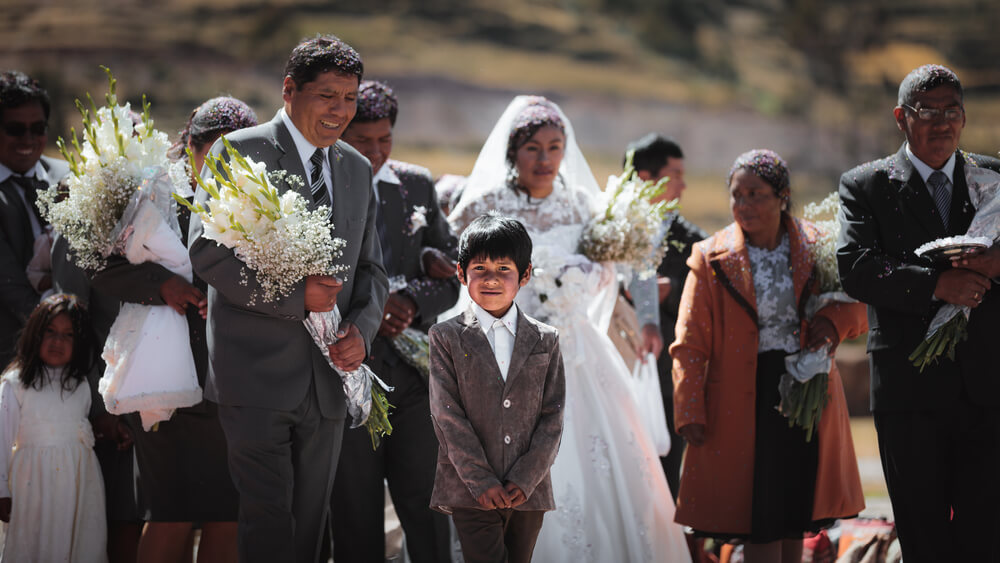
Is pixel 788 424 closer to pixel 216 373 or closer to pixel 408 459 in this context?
pixel 408 459

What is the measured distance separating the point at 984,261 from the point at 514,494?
2322mm

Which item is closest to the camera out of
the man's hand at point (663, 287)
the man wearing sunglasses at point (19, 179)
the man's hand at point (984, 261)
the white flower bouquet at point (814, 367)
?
the man's hand at point (984, 261)

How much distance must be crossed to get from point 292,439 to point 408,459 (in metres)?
1.14

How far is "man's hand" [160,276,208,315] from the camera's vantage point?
187 inches

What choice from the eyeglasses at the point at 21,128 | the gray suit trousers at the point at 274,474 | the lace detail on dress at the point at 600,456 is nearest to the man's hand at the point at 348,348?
the gray suit trousers at the point at 274,474

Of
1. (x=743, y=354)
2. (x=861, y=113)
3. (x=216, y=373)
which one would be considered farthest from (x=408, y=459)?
(x=861, y=113)

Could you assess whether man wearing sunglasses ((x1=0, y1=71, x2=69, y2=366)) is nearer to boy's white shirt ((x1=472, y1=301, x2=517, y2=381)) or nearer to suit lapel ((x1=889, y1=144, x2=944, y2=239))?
boy's white shirt ((x1=472, y1=301, x2=517, y2=381))

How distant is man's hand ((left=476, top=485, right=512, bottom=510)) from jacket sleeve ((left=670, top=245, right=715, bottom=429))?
168 centimetres

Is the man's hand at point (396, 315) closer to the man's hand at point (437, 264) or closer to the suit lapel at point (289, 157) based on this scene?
the man's hand at point (437, 264)

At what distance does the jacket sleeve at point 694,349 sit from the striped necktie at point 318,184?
2.06 metres

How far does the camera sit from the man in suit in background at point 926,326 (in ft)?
15.2

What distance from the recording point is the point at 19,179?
6.27m

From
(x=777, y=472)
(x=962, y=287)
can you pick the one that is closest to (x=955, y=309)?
(x=962, y=287)

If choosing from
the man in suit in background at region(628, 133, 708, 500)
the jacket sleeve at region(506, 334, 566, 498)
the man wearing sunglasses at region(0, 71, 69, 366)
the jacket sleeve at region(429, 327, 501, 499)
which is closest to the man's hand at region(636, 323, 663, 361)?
the man in suit in background at region(628, 133, 708, 500)
